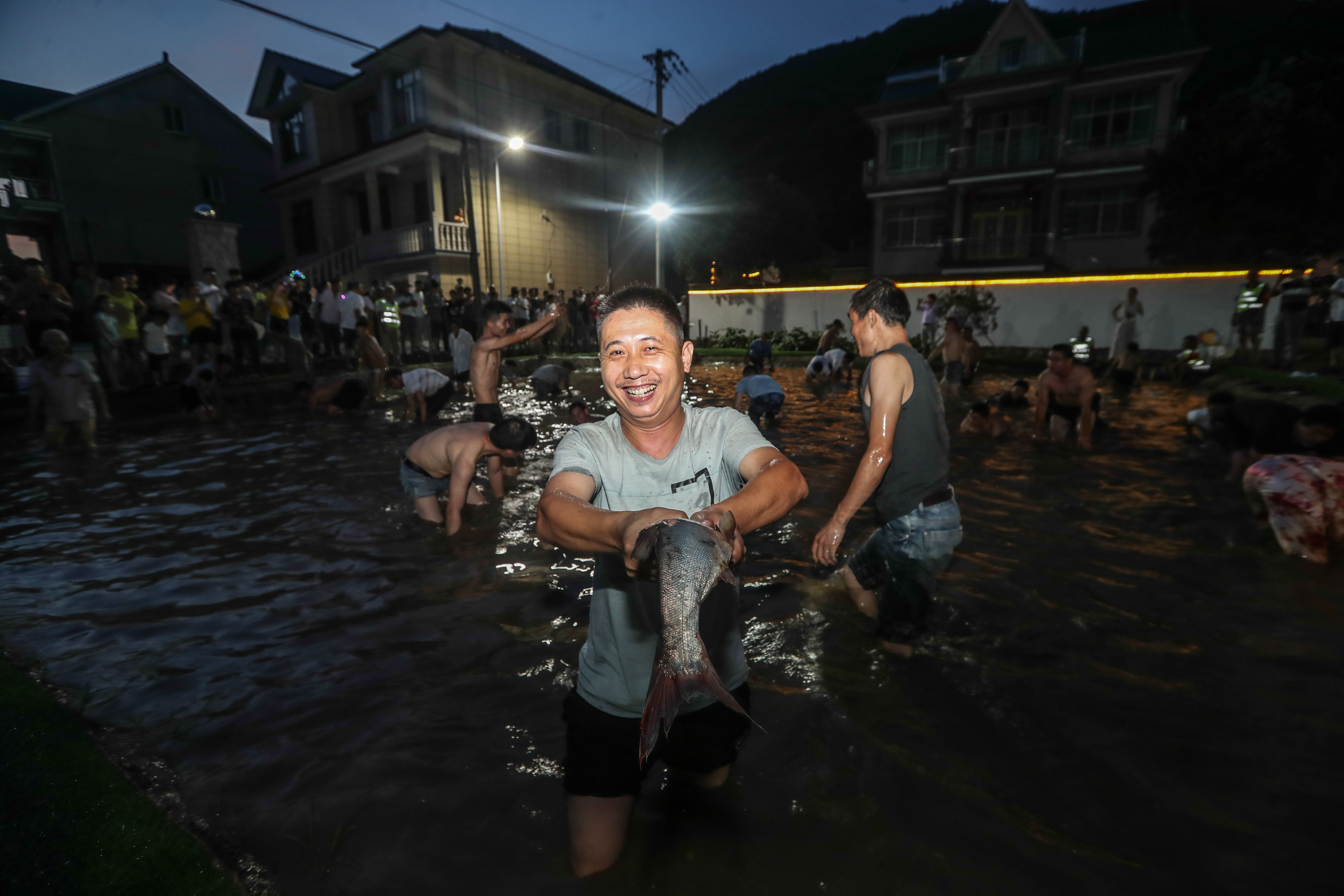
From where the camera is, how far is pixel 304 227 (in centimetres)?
3325

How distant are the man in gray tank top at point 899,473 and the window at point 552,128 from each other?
31.4m

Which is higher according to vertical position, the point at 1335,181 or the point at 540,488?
the point at 1335,181

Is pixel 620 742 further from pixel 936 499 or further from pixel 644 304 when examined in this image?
pixel 936 499

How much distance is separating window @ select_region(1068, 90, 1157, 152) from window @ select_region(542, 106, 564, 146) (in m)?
25.1

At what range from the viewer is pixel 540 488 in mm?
8633

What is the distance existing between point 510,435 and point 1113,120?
3634 centimetres

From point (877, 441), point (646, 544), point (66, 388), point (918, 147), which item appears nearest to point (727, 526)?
point (646, 544)

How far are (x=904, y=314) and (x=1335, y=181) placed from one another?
27791 mm

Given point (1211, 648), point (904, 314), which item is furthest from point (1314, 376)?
point (904, 314)

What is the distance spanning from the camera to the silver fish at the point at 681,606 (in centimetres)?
170

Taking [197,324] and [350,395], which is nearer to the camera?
[350,395]

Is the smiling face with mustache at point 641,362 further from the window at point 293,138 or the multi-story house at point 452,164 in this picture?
the window at point 293,138

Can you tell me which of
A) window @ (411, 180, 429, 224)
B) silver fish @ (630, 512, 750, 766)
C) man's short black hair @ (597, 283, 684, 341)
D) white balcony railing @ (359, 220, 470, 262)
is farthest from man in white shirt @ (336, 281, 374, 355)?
silver fish @ (630, 512, 750, 766)

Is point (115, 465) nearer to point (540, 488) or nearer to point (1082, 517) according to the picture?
point (540, 488)
